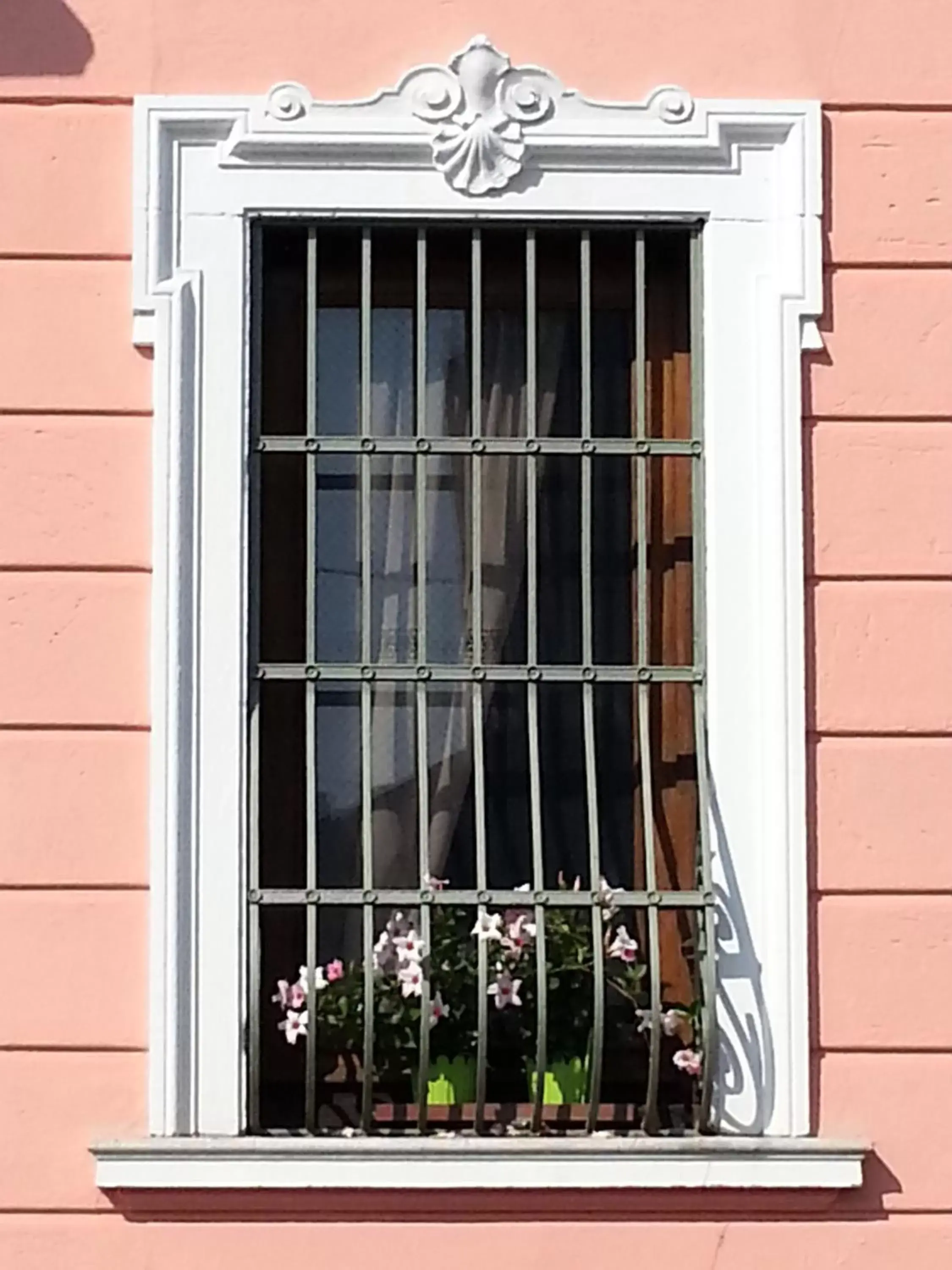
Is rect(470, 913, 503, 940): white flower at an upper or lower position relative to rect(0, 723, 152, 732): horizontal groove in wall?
lower

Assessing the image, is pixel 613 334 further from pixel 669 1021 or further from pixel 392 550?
pixel 669 1021

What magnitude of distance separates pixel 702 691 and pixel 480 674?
45 cm

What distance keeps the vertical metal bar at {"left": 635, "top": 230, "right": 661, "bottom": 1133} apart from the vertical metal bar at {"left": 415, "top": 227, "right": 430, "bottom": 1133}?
1.44 ft

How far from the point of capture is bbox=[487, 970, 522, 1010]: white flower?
5.18 m

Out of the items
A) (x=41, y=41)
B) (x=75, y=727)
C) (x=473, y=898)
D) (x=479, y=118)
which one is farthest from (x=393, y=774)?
(x=41, y=41)

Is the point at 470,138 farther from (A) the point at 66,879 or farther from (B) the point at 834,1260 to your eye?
(B) the point at 834,1260

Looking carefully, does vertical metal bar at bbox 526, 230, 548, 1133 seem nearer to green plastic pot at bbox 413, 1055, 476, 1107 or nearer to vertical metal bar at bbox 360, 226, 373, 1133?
green plastic pot at bbox 413, 1055, 476, 1107

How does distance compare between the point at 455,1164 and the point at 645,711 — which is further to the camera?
the point at 645,711

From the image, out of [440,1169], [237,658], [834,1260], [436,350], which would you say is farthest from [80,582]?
[834,1260]

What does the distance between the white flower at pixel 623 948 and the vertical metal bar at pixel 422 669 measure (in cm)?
37

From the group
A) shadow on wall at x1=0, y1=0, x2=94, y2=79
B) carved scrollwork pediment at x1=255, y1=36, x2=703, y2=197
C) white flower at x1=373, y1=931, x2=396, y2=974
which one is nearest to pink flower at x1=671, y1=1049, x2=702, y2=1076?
white flower at x1=373, y1=931, x2=396, y2=974

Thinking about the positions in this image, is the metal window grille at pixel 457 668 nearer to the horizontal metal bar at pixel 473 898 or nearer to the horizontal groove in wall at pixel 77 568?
the horizontal metal bar at pixel 473 898

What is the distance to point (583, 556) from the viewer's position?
5.36 meters

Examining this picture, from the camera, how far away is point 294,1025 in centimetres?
516
